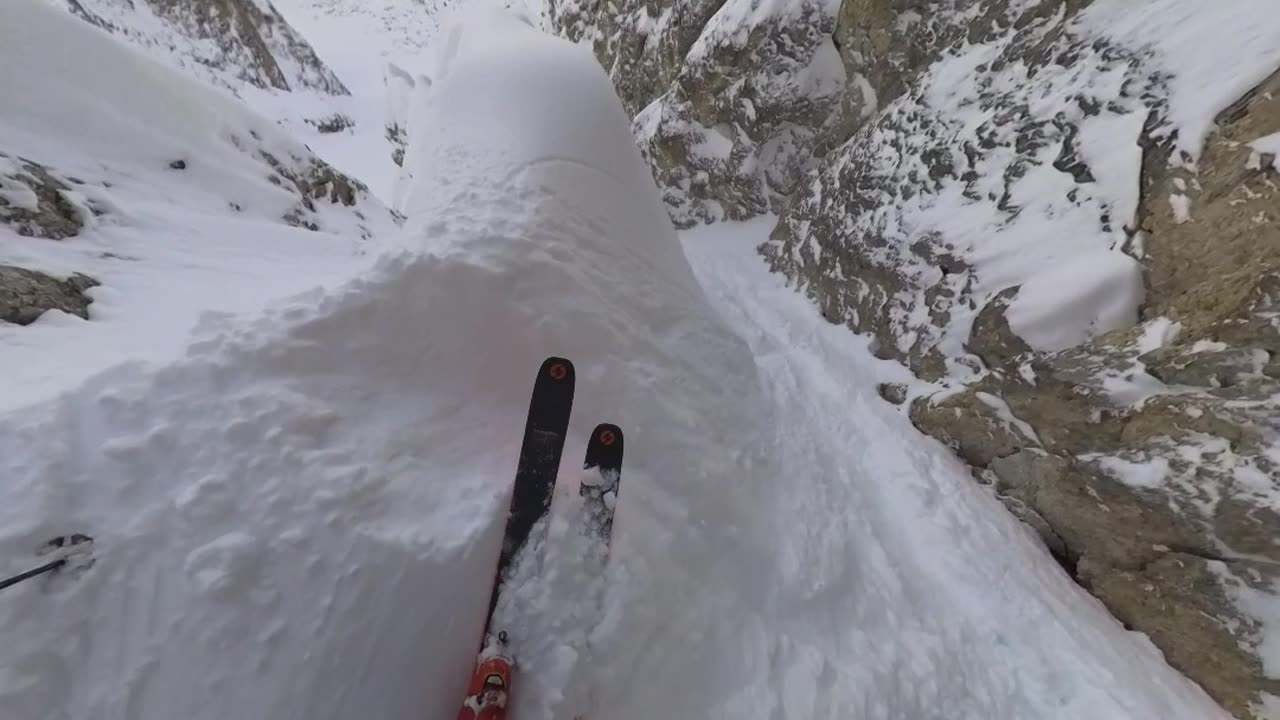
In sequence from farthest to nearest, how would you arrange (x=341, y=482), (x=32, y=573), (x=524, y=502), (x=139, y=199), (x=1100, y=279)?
1. (x=139, y=199)
2. (x=1100, y=279)
3. (x=524, y=502)
4. (x=341, y=482)
5. (x=32, y=573)

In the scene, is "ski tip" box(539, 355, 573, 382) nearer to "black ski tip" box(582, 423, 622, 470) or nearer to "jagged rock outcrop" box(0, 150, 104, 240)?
"black ski tip" box(582, 423, 622, 470)

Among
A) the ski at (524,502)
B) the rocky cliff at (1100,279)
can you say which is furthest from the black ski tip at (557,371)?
the rocky cliff at (1100,279)

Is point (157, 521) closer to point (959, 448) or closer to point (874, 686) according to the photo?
point (874, 686)

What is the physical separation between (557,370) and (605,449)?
19.7 inches

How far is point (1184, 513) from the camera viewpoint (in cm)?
294

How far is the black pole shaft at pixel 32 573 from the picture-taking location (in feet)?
5.18

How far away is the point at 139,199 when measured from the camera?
13.8ft

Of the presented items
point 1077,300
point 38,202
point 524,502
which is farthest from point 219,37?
point 1077,300

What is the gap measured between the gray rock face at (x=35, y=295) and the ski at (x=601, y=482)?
2623 millimetres

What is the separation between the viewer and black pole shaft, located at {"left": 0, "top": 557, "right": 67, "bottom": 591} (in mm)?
1580

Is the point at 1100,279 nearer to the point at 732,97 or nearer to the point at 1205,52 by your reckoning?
the point at 1205,52

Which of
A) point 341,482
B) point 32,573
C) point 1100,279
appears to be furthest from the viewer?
point 1100,279

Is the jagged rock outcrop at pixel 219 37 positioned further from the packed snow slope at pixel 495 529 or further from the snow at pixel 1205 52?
the snow at pixel 1205 52

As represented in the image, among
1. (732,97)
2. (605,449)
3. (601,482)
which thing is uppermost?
(732,97)
